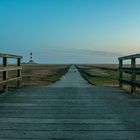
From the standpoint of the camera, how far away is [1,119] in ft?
23.8

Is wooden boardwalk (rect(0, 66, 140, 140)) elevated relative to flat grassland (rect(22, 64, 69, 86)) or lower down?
elevated

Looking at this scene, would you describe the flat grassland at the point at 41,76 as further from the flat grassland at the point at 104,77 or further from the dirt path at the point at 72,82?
the flat grassland at the point at 104,77

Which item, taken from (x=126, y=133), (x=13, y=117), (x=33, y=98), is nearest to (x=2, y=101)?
(x=33, y=98)

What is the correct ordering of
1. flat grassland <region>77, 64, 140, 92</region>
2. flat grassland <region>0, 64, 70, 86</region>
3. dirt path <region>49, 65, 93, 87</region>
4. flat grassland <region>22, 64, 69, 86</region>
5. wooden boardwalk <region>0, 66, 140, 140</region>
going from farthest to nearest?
flat grassland <region>22, 64, 69, 86</region> → flat grassland <region>0, 64, 70, 86</region> → flat grassland <region>77, 64, 140, 92</region> → dirt path <region>49, 65, 93, 87</region> → wooden boardwalk <region>0, 66, 140, 140</region>

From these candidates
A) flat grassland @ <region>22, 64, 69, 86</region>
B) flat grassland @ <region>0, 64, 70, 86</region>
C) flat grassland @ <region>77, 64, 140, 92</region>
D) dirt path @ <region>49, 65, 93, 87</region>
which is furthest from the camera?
flat grassland @ <region>22, 64, 69, 86</region>

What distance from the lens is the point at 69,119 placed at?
7.30 m

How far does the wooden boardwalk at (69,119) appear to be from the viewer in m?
5.96

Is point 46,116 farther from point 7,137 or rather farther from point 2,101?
point 2,101

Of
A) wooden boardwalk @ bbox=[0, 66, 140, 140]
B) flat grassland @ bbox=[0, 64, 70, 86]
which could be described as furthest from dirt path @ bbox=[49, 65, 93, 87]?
wooden boardwalk @ bbox=[0, 66, 140, 140]

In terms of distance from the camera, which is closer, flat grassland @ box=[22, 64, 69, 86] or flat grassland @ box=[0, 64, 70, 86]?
flat grassland @ box=[0, 64, 70, 86]

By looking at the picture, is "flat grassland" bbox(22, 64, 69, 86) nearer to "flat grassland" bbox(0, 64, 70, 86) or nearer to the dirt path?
"flat grassland" bbox(0, 64, 70, 86)

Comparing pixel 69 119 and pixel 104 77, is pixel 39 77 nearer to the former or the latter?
pixel 104 77

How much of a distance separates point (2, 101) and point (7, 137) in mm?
4359

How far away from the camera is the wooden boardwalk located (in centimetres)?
596
